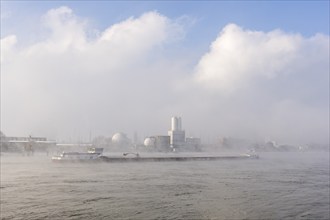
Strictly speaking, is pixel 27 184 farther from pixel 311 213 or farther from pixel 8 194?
pixel 311 213

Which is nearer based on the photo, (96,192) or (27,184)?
(96,192)

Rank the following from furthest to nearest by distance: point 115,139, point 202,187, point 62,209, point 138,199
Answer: point 115,139 < point 202,187 < point 138,199 < point 62,209

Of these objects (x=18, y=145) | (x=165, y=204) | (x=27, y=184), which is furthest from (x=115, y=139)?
(x=165, y=204)

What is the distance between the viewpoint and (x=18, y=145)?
17412 centimetres

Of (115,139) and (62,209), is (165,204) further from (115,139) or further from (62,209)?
(115,139)

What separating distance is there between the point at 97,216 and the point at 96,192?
1109 cm

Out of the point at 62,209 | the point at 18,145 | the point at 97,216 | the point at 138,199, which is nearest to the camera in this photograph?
the point at 97,216

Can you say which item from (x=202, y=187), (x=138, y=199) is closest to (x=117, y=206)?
(x=138, y=199)

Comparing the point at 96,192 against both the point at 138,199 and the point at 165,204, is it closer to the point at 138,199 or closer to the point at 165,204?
the point at 138,199

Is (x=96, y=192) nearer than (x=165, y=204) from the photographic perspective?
No

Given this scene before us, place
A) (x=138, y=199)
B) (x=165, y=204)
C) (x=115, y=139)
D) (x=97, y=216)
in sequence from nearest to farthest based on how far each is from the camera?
(x=97, y=216) < (x=165, y=204) < (x=138, y=199) < (x=115, y=139)

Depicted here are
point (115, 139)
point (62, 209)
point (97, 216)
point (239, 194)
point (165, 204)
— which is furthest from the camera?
point (115, 139)

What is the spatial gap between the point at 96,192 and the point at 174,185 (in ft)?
31.6

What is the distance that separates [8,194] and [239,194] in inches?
800
